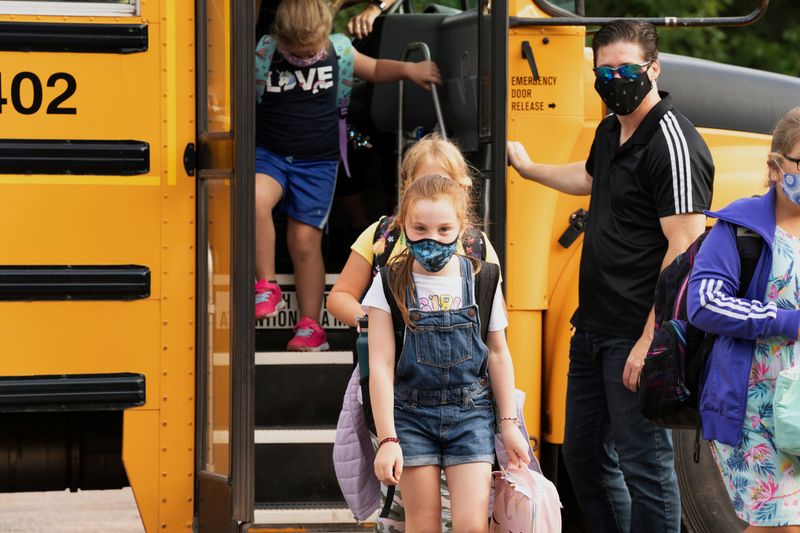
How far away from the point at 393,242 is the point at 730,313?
2.66 feet

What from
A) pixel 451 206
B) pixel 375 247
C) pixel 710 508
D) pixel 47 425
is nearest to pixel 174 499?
pixel 47 425

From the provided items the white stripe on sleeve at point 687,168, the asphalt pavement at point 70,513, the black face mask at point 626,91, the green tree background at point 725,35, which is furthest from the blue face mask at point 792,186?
the green tree background at point 725,35

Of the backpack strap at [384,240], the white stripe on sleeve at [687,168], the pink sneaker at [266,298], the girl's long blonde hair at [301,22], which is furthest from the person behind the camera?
the girl's long blonde hair at [301,22]

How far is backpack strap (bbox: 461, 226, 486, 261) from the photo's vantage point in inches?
114

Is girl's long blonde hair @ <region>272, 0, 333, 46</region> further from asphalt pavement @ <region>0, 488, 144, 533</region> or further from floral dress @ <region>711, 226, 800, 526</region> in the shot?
asphalt pavement @ <region>0, 488, 144, 533</region>

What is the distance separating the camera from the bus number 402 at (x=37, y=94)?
333cm

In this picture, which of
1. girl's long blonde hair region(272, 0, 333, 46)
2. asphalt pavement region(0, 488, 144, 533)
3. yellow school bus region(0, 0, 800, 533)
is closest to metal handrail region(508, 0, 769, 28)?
yellow school bus region(0, 0, 800, 533)

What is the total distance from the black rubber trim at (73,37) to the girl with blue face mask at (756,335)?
1630 millimetres

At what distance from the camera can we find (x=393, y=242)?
9.77ft

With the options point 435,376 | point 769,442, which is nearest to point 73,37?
point 435,376

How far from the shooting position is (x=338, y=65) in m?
4.12

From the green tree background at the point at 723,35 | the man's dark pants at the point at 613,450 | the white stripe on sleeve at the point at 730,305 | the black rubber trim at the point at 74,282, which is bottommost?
the man's dark pants at the point at 613,450

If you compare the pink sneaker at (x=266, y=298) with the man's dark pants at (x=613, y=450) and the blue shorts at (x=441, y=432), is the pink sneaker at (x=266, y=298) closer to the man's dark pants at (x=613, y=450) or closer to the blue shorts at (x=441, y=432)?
the man's dark pants at (x=613, y=450)

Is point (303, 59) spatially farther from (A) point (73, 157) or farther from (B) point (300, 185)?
(A) point (73, 157)
